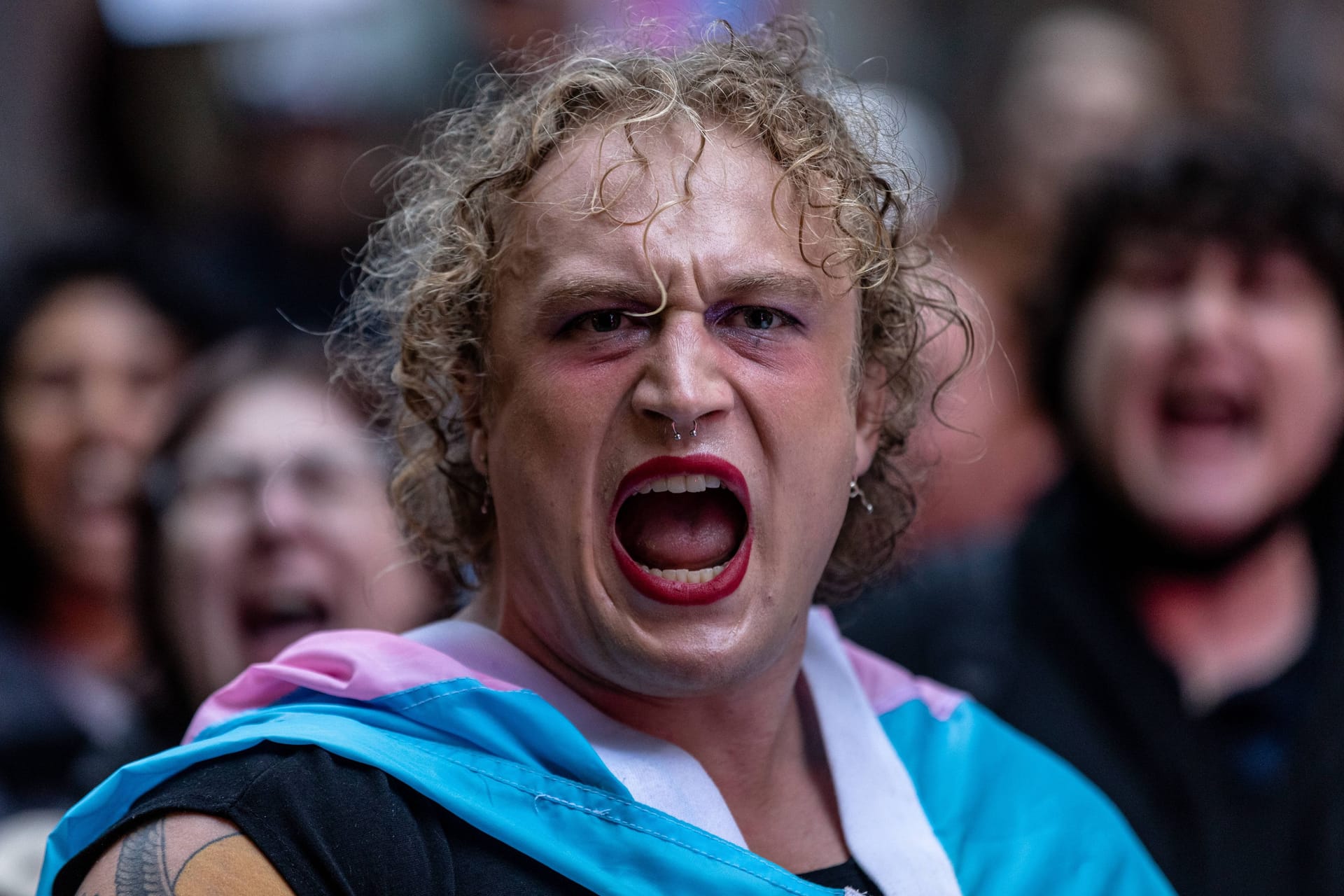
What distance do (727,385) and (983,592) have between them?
1693mm

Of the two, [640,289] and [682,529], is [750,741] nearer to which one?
[682,529]

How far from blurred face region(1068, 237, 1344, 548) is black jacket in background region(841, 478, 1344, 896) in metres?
0.16

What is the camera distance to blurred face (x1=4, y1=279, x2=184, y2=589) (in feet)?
12.3

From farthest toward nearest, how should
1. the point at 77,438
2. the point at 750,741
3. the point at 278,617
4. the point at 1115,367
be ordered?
the point at 77,438, the point at 1115,367, the point at 278,617, the point at 750,741

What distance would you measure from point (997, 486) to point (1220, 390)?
124cm

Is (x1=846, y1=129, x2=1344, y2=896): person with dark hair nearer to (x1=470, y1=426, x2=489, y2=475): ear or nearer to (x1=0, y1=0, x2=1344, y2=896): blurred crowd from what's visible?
(x1=0, y1=0, x2=1344, y2=896): blurred crowd

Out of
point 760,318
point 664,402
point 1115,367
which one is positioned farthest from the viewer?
point 1115,367

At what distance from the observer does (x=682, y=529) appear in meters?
1.98

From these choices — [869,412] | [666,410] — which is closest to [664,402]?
[666,410]

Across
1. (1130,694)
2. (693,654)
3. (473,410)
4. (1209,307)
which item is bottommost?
(1130,694)

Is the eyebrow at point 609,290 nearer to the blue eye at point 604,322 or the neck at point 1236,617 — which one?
the blue eye at point 604,322

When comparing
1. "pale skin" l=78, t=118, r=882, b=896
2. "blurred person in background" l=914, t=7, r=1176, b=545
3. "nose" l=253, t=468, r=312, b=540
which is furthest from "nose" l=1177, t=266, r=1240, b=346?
"nose" l=253, t=468, r=312, b=540

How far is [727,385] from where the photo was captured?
1897 mm

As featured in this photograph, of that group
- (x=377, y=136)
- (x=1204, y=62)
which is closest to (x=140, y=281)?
(x=377, y=136)
